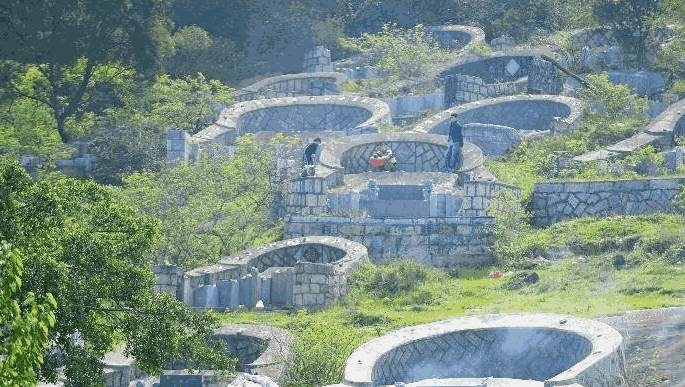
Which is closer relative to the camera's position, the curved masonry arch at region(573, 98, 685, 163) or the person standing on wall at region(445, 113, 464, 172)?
the person standing on wall at region(445, 113, 464, 172)

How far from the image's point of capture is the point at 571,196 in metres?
56.4

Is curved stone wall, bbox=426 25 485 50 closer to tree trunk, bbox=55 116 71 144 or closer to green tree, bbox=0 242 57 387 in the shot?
tree trunk, bbox=55 116 71 144

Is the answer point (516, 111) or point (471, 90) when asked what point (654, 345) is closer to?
point (516, 111)

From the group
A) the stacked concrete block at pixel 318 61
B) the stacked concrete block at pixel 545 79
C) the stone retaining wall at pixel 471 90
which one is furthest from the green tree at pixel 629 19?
the stacked concrete block at pixel 318 61

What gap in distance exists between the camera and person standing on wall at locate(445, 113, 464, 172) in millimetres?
58875

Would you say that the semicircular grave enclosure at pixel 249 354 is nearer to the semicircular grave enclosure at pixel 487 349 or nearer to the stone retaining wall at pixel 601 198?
the semicircular grave enclosure at pixel 487 349

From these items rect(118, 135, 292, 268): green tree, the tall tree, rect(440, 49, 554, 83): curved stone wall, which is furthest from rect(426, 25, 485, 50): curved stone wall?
rect(118, 135, 292, 268): green tree

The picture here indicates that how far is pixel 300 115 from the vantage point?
6956cm

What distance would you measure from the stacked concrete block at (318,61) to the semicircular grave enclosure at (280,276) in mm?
24692

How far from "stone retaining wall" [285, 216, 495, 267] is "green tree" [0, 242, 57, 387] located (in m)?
21.8

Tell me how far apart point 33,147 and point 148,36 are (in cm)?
625

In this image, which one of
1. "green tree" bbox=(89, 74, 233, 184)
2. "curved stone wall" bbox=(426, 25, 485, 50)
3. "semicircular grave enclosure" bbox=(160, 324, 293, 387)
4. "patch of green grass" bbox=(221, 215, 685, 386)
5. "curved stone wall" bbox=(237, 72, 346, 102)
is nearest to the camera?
"semicircular grave enclosure" bbox=(160, 324, 293, 387)

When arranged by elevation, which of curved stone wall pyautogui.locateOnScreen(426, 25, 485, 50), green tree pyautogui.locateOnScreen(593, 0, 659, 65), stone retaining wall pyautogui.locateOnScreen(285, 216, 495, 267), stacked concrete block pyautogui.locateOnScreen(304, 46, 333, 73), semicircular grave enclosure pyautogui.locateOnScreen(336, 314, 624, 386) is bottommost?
semicircular grave enclosure pyautogui.locateOnScreen(336, 314, 624, 386)

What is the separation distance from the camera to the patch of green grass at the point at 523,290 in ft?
154
